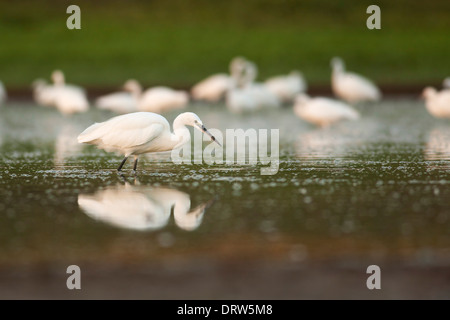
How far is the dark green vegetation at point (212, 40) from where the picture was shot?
3459cm

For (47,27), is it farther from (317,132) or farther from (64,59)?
(317,132)

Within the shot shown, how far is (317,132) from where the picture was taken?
1811cm

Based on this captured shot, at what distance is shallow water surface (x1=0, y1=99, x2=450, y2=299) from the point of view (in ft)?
20.9

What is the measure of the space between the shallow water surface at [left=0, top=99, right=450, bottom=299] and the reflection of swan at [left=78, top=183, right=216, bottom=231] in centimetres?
2

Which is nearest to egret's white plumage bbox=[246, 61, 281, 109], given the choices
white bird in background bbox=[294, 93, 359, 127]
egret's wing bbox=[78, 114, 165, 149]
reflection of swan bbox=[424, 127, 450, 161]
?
white bird in background bbox=[294, 93, 359, 127]

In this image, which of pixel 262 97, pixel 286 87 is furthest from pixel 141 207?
pixel 286 87

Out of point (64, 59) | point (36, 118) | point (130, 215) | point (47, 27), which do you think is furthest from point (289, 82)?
point (130, 215)

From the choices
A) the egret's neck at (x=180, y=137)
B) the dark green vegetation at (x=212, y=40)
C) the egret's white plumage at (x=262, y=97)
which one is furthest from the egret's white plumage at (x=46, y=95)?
the egret's neck at (x=180, y=137)

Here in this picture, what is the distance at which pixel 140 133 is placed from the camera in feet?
36.9

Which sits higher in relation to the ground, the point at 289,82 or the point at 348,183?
the point at 289,82

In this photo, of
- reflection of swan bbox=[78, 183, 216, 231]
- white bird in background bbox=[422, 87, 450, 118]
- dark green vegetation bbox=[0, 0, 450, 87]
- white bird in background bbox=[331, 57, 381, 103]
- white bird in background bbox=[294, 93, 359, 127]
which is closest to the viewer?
reflection of swan bbox=[78, 183, 216, 231]

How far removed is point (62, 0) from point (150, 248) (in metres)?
39.1

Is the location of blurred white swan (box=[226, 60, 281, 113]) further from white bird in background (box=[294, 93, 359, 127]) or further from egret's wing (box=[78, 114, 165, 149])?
egret's wing (box=[78, 114, 165, 149])

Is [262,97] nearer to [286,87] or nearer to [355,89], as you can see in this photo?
[355,89]
